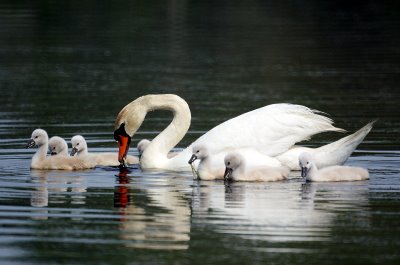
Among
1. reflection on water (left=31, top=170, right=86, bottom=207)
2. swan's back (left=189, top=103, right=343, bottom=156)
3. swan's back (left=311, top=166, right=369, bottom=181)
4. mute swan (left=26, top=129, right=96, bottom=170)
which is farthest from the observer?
mute swan (left=26, top=129, right=96, bottom=170)

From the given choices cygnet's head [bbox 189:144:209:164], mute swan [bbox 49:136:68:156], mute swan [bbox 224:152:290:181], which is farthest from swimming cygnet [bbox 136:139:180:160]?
mute swan [bbox 224:152:290:181]

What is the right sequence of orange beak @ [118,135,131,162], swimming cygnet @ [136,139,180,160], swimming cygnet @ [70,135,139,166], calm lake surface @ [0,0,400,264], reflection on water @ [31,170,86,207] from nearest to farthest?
calm lake surface @ [0,0,400,264] < reflection on water @ [31,170,86,207] < swimming cygnet @ [70,135,139,166] < orange beak @ [118,135,131,162] < swimming cygnet @ [136,139,180,160]

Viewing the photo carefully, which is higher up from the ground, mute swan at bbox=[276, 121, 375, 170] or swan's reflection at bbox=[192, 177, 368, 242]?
mute swan at bbox=[276, 121, 375, 170]

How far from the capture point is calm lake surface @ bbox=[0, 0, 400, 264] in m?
11.2

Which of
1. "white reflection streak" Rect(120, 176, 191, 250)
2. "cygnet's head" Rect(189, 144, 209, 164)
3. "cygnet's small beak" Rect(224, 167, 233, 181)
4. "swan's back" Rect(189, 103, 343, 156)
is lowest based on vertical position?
"white reflection streak" Rect(120, 176, 191, 250)

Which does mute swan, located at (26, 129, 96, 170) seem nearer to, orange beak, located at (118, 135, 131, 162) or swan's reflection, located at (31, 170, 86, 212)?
swan's reflection, located at (31, 170, 86, 212)

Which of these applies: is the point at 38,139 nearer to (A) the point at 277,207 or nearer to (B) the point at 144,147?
(B) the point at 144,147

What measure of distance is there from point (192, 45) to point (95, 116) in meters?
12.9

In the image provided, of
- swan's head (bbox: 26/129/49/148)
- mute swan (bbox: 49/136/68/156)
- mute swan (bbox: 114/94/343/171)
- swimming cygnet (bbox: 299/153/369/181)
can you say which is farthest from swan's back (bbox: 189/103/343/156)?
swan's head (bbox: 26/129/49/148)

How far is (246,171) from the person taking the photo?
14492 mm

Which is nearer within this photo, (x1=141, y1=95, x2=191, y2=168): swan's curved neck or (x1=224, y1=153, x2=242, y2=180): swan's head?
(x1=224, y1=153, x2=242, y2=180): swan's head

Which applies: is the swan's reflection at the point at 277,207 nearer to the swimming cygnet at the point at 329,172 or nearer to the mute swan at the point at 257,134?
the swimming cygnet at the point at 329,172

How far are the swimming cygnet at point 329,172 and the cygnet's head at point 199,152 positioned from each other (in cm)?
106

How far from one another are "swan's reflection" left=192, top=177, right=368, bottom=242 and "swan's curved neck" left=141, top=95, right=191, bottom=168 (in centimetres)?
141
